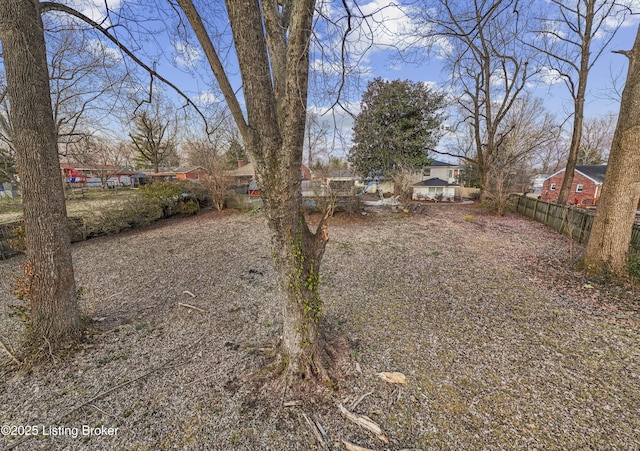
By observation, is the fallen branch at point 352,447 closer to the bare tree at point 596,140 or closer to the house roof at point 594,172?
the house roof at point 594,172

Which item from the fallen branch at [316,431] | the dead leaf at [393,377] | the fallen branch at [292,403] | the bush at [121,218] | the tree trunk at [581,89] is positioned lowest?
the fallen branch at [316,431]

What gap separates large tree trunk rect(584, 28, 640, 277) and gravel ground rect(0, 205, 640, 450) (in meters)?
0.57

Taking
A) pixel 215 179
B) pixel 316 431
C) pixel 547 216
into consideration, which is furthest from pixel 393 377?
pixel 215 179

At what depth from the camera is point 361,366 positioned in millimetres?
2502

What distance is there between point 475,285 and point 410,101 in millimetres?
15371

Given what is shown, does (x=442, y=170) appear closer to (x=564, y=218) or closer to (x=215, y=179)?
(x=564, y=218)

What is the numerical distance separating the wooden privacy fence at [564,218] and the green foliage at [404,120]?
6948mm

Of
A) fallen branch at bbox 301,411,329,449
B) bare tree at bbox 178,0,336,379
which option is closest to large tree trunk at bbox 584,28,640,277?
bare tree at bbox 178,0,336,379

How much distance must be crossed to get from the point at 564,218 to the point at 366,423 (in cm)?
863

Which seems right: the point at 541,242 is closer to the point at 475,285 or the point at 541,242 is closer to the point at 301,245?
the point at 475,285

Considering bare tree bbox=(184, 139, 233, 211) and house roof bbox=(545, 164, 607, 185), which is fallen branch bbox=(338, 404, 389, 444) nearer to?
bare tree bbox=(184, 139, 233, 211)

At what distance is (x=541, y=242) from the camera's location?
682cm

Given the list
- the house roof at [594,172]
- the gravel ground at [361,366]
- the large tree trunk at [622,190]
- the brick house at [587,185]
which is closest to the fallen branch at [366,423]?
the gravel ground at [361,366]

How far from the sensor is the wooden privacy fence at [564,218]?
503cm
